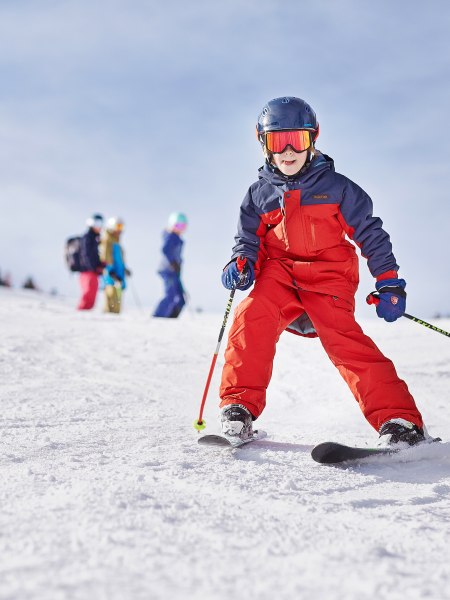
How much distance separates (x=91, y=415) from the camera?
125 inches

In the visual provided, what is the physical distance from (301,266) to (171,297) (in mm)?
8578

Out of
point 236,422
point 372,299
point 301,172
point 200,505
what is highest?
point 301,172

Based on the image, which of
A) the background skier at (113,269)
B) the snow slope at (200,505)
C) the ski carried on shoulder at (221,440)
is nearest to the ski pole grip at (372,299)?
the snow slope at (200,505)

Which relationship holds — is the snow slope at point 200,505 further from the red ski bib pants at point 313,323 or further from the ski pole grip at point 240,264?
the ski pole grip at point 240,264

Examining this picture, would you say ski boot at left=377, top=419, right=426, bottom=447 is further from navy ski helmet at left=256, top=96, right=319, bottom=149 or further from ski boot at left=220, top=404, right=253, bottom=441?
navy ski helmet at left=256, top=96, right=319, bottom=149

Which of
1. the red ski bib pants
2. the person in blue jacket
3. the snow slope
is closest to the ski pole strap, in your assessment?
the red ski bib pants

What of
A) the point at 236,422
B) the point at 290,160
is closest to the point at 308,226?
the point at 290,160

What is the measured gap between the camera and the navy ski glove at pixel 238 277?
2998 mm

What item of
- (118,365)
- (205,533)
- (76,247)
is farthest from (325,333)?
(76,247)

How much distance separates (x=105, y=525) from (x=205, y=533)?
24 centimetres

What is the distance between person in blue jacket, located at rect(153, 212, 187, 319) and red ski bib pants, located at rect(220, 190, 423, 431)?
27.0 feet

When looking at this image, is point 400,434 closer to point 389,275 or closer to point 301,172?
point 389,275

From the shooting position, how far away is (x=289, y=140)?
2949 mm

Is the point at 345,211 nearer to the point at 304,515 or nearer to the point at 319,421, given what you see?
the point at 319,421
